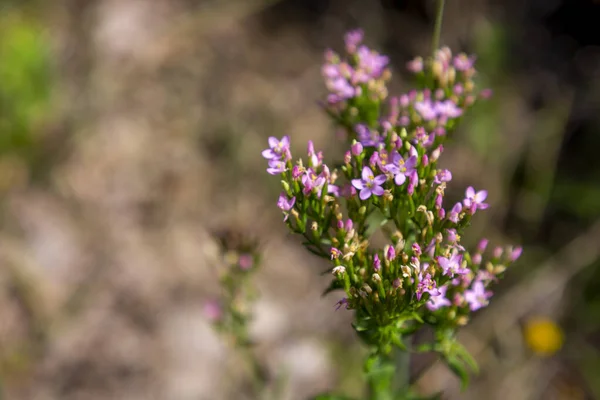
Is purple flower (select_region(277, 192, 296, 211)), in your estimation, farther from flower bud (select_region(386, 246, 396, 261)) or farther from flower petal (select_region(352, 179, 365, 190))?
flower bud (select_region(386, 246, 396, 261))

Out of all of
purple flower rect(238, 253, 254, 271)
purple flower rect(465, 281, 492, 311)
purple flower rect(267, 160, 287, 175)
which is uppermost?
purple flower rect(238, 253, 254, 271)

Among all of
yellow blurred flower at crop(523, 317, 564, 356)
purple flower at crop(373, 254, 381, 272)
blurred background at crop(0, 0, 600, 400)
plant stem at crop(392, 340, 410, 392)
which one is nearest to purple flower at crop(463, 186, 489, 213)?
purple flower at crop(373, 254, 381, 272)

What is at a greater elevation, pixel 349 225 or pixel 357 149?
pixel 357 149

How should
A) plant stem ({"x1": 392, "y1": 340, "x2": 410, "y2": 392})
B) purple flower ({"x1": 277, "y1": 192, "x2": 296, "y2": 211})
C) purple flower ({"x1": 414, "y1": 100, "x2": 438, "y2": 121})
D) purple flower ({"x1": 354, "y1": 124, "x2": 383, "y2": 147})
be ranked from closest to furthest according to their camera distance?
purple flower ({"x1": 277, "y1": 192, "x2": 296, "y2": 211}) < purple flower ({"x1": 354, "y1": 124, "x2": 383, "y2": 147}) < purple flower ({"x1": 414, "y1": 100, "x2": 438, "y2": 121}) < plant stem ({"x1": 392, "y1": 340, "x2": 410, "y2": 392})

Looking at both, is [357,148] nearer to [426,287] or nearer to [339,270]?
[339,270]

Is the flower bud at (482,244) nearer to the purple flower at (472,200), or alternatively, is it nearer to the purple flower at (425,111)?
the purple flower at (472,200)

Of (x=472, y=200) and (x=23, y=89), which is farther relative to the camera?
(x=23, y=89)

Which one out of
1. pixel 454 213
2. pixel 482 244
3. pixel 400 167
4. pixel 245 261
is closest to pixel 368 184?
pixel 400 167
